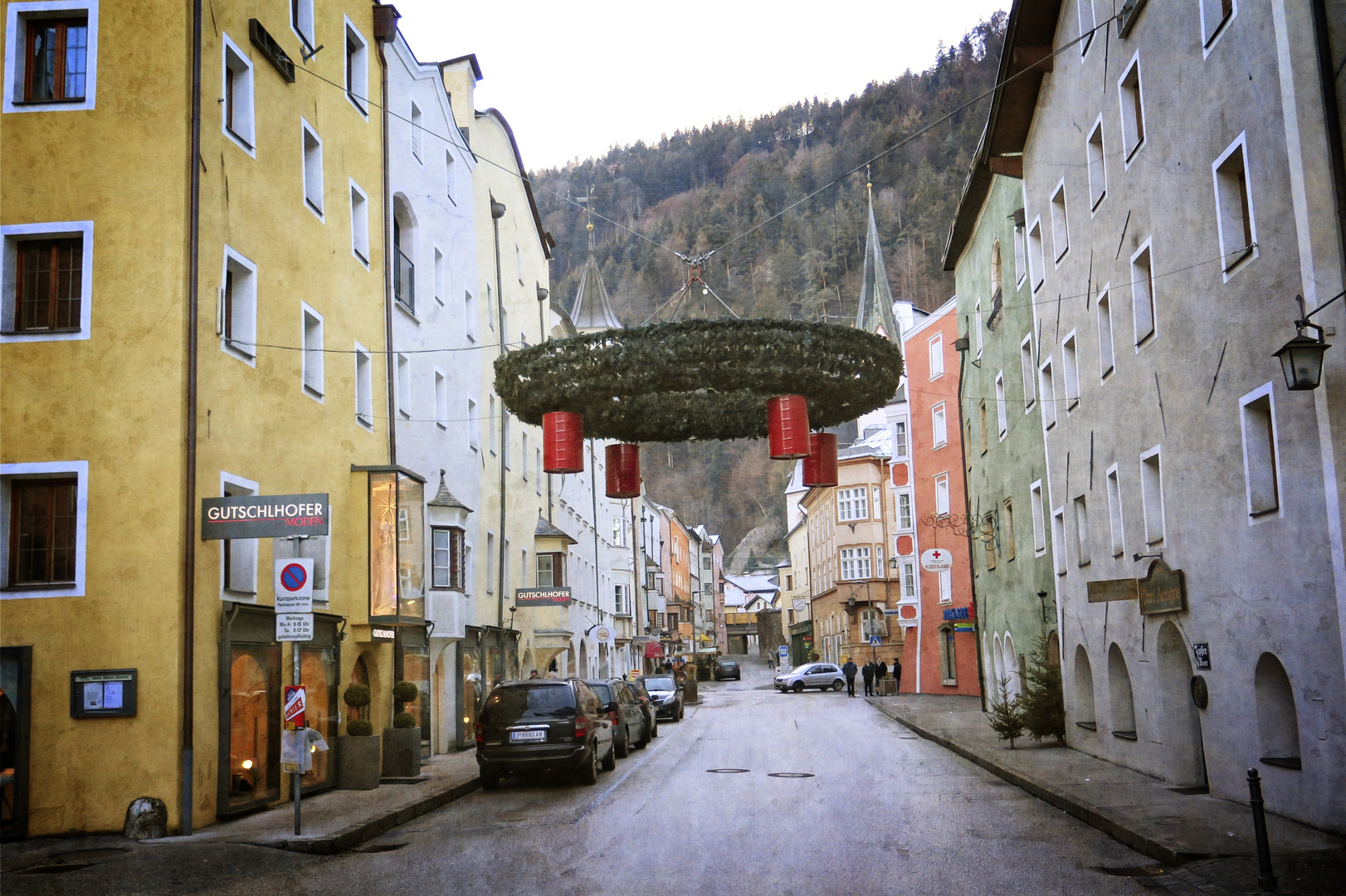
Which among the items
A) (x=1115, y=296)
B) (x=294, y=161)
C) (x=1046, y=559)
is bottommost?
(x=1046, y=559)

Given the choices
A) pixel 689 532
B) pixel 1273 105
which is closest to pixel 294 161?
pixel 1273 105

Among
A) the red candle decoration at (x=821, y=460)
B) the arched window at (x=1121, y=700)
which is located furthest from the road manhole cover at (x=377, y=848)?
the arched window at (x=1121, y=700)

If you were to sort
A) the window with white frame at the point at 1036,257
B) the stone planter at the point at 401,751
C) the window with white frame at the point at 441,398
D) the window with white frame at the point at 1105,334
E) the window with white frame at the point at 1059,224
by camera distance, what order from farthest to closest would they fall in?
the window with white frame at the point at 441,398 < the window with white frame at the point at 1036,257 < the window with white frame at the point at 1059,224 < the stone planter at the point at 401,751 < the window with white frame at the point at 1105,334

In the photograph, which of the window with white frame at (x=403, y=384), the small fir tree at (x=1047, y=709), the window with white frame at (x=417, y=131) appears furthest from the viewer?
the window with white frame at (x=417, y=131)

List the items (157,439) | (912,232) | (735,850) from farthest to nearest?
(912,232), (157,439), (735,850)

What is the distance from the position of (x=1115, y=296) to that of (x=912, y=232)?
89.0 meters

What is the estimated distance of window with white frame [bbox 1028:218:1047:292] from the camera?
74.6ft

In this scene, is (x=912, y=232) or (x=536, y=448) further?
(x=912, y=232)

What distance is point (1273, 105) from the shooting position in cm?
1170

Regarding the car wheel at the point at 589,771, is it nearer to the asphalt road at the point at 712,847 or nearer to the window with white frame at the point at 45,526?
the asphalt road at the point at 712,847

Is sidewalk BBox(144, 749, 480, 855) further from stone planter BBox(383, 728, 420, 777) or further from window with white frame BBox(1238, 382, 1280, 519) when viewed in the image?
window with white frame BBox(1238, 382, 1280, 519)

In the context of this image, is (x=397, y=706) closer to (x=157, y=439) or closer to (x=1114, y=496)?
(x=157, y=439)

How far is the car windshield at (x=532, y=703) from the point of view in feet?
60.9

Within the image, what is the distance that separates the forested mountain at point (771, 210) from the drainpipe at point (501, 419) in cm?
4517
